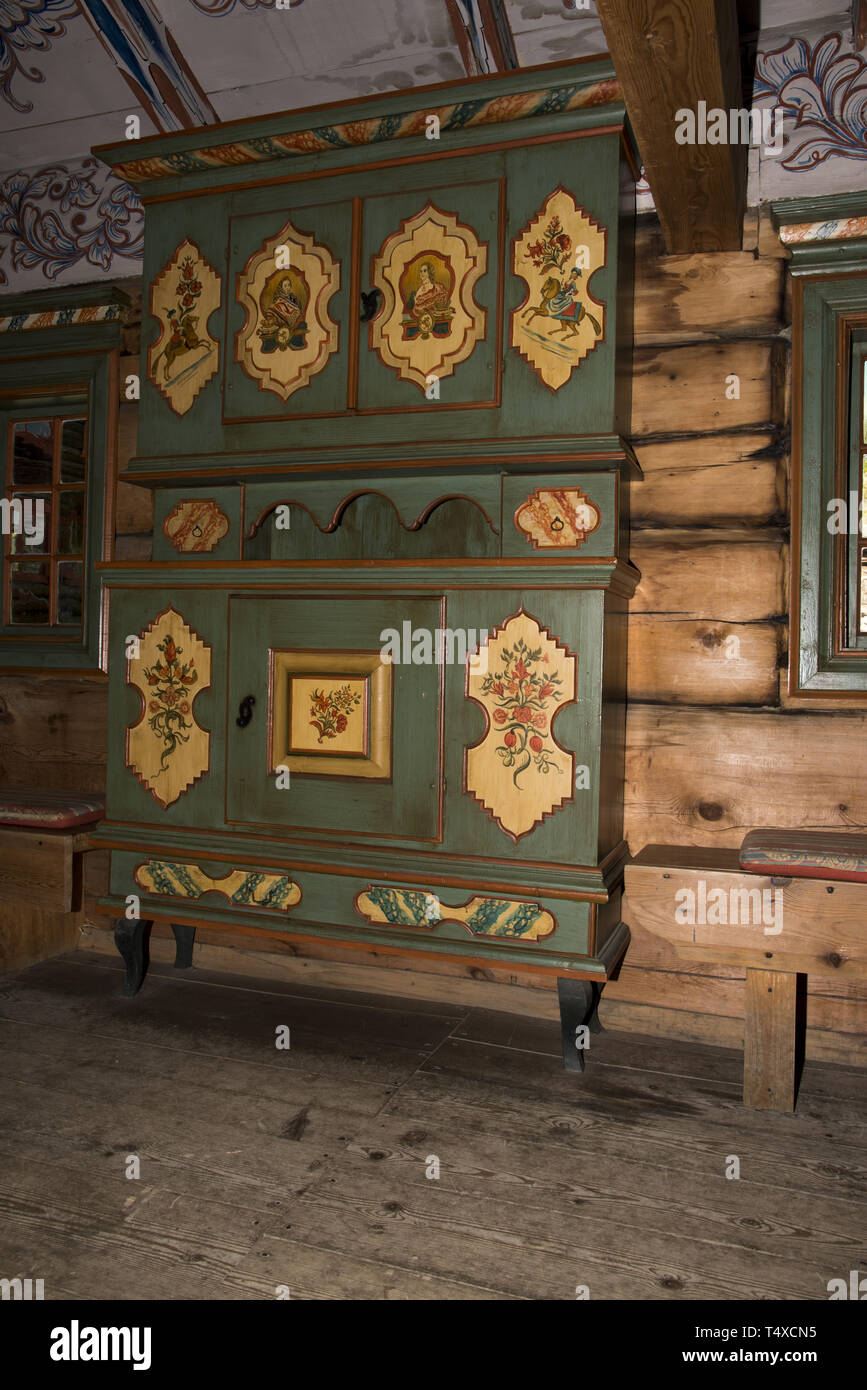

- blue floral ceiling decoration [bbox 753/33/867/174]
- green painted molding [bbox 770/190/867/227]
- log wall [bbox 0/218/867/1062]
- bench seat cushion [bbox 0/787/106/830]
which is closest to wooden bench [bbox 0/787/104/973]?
bench seat cushion [bbox 0/787/106/830]

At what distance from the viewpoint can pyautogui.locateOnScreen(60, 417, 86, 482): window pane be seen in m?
3.92

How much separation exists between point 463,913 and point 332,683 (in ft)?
2.58

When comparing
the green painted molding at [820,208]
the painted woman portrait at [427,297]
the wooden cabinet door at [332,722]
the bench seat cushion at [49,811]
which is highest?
the green painted molding at [820,208]

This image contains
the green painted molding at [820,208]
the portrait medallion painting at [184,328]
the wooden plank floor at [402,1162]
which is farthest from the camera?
the portrait medallion painting at [184,328]

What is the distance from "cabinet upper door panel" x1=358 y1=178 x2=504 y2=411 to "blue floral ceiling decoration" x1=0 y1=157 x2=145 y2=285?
137 centimetres

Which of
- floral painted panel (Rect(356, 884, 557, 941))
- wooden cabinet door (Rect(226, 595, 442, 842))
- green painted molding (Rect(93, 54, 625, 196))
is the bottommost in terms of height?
floral painted panel (Rect(356, 884, 557, 941))

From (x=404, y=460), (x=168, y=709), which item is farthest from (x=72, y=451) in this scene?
(x=404, y=460)

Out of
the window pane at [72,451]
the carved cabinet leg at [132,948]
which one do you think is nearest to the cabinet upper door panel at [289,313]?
the window pane at [72,451]

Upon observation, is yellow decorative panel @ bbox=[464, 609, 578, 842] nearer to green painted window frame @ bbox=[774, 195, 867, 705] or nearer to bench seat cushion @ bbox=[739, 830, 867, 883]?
bench seat cushion @ bbox=[739, 830, 867, 883]

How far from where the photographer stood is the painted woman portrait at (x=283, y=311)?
9.89ft

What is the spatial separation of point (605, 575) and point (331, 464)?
0.97 m

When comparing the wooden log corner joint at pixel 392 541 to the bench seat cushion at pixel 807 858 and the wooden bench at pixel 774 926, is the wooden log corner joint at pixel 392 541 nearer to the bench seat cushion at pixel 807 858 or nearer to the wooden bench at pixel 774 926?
the wooden bench at pixel 774 926

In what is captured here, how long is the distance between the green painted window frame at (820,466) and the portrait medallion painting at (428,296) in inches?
38.5
